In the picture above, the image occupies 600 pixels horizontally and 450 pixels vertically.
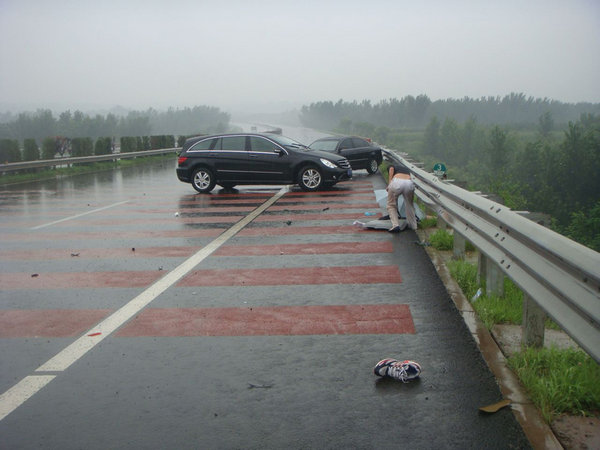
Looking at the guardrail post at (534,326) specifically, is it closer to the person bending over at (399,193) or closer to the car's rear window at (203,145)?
the person bending over at (399,193)

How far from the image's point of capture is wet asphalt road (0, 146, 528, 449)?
12.2 ft

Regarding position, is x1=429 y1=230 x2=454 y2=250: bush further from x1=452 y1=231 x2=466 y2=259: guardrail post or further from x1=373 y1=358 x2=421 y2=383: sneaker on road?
x1=373 y1=358 x2=421 y2=383: sneaker on road

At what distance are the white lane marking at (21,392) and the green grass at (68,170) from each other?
21786 mm

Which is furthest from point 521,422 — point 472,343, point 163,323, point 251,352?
point 163,323

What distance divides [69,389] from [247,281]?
334 cm

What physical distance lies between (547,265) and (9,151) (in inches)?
1178

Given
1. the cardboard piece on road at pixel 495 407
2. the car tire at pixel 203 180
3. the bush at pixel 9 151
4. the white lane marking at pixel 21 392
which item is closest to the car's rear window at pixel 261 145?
the car tire at pixel 203 180

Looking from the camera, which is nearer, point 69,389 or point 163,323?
point 69,389

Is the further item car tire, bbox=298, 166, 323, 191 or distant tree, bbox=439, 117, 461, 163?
distant tree, bbox=439, 117, 461, 163

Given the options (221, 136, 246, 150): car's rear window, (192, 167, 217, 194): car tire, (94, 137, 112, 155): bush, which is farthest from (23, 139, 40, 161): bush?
(221, 136, 246, 150): car's rear window

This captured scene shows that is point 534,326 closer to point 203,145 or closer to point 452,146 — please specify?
point 203,145

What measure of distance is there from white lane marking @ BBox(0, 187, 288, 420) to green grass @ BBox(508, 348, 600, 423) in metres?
3.32

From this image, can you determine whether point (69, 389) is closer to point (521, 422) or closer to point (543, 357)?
point (521, 422)

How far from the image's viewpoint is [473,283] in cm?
675
